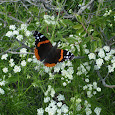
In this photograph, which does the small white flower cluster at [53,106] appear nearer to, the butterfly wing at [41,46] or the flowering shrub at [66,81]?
the flowering shrub at [66,81]

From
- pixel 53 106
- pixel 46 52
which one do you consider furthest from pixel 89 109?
pixel 46 52

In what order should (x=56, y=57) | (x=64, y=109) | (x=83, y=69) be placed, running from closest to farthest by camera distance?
1. (x=64, y=109)
2. (x=56, y=57)
3. (x=83, y=69)

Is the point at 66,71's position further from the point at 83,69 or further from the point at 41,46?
the point at 41,46

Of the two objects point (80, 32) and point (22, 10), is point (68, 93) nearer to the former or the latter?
point (80, 32)

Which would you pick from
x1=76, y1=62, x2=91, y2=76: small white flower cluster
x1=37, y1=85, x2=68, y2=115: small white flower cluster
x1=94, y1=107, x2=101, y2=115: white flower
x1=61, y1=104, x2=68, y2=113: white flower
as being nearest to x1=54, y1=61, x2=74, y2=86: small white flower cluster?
x1=76, y1=62, x2=91, y2=76: small white flower cluster

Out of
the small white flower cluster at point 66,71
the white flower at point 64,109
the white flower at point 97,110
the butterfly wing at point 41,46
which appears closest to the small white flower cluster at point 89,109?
the white flower at point 97,110

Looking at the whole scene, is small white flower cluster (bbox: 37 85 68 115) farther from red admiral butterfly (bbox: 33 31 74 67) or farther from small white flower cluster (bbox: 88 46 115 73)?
Result: small white flower cluster (bbox: 88 46 115 73)
